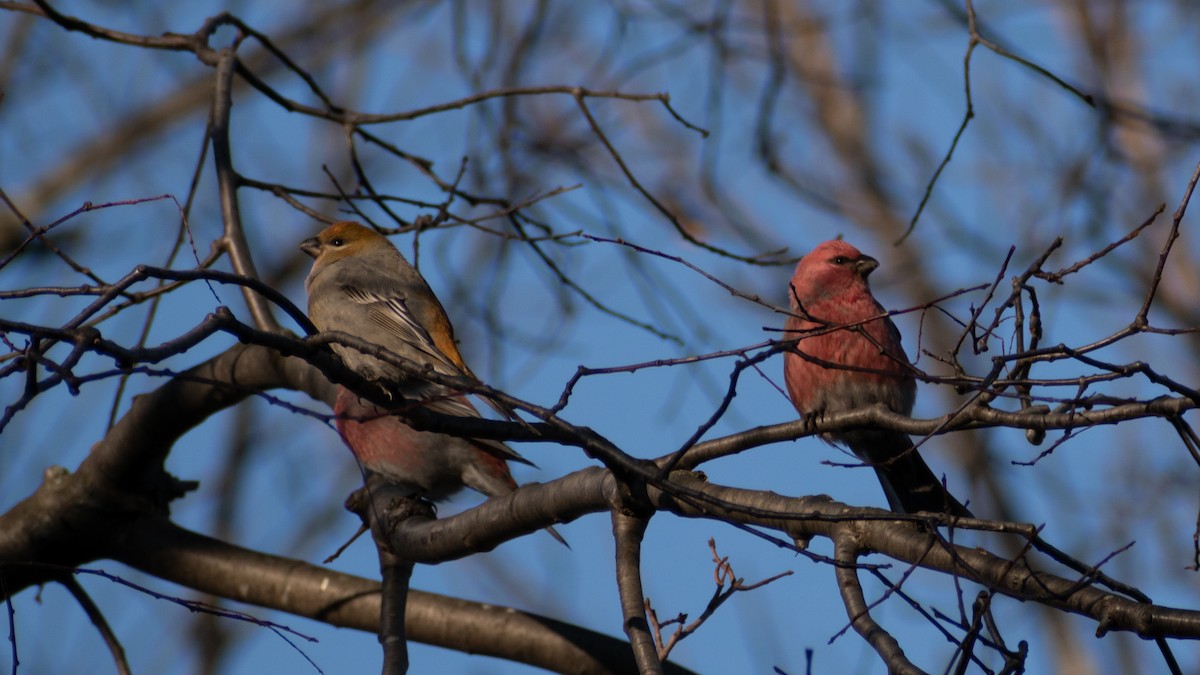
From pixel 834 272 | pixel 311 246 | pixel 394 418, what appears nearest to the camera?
pixel 394 418

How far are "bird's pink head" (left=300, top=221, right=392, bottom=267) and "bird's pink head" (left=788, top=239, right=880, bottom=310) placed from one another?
2.09 metres

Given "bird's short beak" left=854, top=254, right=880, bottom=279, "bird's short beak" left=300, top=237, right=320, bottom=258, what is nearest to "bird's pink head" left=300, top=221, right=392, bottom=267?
"bird's short beak" left=300, top=237, right=320, bottom=258

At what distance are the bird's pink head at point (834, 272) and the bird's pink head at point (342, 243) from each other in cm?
209

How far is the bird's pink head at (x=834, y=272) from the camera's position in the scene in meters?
5.04

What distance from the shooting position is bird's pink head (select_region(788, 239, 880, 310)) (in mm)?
5043

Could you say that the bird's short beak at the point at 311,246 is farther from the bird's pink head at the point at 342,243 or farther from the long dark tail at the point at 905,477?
the long dark tail at the point at 905,477

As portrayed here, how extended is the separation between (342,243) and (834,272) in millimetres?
2420

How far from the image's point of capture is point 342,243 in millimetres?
6051

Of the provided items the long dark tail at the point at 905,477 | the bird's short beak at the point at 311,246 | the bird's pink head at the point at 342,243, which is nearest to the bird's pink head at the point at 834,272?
the long dark tail at the point at 905,477

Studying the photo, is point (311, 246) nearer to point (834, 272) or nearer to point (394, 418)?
point (394, 418)

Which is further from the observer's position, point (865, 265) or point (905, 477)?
point (865, 265)

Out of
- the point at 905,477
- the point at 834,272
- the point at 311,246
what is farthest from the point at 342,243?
the point at 905,477

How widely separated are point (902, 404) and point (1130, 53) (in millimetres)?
9659

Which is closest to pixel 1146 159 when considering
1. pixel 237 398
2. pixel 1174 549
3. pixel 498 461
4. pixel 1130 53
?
pixel 1130 53
